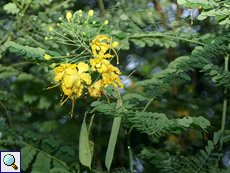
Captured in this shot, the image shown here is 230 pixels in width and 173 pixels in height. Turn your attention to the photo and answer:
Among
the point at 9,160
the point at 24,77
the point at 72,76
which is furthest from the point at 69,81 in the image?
the point at 24,77

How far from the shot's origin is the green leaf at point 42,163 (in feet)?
2.45

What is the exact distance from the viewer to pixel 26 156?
0.79 metres

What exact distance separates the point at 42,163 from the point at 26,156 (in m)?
0.07

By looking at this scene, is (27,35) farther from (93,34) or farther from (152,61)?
(152,61)


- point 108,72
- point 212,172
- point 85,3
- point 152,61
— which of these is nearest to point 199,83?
point 152,61

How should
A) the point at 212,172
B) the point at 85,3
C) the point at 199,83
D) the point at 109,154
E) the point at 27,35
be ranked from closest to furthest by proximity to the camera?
the point at 109,154, the point at 212,172, the point at 27,35, the point at 85,3, the point at 199,83

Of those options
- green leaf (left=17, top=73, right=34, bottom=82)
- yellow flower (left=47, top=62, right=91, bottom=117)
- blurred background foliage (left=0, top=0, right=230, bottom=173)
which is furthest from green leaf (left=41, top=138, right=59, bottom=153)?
green leaf (left=17, top=73, right=34, bottom=82)

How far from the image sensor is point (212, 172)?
70cm

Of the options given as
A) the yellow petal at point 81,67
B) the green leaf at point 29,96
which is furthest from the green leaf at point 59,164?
the green leaf at point 29,96

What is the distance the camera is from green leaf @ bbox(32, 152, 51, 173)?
0.75 m

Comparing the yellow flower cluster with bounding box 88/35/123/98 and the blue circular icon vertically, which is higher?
the yellow flower cluster with bounding box 88/35/123/98

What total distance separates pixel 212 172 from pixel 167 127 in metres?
0.24

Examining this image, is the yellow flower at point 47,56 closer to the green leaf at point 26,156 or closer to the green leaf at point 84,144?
the green leaf at point 84,144

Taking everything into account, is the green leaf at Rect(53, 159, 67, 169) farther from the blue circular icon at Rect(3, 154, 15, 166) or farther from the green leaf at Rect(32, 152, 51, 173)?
the blue circular icon at Rect(3, 154, 15, 166)
